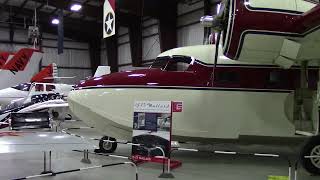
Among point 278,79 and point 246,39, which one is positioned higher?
point 246,39

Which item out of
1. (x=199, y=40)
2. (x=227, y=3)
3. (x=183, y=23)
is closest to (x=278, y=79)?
(x=227, y=3)

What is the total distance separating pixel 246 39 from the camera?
6.68 metres

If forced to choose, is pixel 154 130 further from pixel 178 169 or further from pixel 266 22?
pixel 266 22

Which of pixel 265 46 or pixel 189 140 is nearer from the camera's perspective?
pixel 265 46

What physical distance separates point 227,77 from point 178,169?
7.61ft

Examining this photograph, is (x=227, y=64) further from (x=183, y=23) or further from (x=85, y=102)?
(x=183, y=23)

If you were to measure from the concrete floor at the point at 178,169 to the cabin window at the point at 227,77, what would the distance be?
1.91 m

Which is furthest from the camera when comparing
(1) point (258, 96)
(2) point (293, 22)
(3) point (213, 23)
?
(1) point (258, 96)

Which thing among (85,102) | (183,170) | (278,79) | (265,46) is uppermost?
(265,46)

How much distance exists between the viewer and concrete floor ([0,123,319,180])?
7.35m

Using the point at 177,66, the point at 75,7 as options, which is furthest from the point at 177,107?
the point at 75,7

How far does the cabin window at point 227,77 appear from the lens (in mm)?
8586

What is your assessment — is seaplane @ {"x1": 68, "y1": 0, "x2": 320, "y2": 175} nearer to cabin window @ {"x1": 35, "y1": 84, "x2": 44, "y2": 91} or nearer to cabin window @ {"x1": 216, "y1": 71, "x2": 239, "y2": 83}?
cabin window @ {"x1": 216, "y1": 71, "x2": 239, "y2": 83}

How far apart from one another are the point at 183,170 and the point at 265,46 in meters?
3.03
